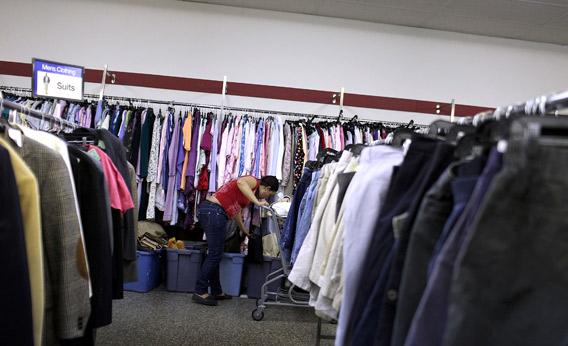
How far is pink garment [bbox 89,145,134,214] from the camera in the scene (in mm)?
2182

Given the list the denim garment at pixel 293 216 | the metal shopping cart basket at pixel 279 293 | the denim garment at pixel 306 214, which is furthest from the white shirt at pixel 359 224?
the metal shopping cart basket at pixel 279 293

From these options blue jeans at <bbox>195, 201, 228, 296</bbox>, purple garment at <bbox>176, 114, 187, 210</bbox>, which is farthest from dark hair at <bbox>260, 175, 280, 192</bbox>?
purple garment at <bbox>176, 114, 187, 210</bbox>

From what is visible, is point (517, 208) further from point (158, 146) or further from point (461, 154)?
point (158, 146)

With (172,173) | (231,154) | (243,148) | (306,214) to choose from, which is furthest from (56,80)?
(306,214)

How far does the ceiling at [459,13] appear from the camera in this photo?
4910mm

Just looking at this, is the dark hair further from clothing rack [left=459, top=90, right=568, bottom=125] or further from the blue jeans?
clothing rack [left=459, top=90, right=568, bottom=125]

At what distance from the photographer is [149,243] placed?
14.4 ft

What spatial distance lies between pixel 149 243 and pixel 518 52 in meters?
5.96

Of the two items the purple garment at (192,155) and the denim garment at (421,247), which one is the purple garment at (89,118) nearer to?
the purple garment at (192,155)

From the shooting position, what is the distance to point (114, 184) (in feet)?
7.25

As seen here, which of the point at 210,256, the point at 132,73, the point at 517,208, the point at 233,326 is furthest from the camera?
the point at 132,73

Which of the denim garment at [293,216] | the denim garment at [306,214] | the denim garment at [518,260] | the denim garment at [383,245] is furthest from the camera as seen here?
the denim garment at [293,216]

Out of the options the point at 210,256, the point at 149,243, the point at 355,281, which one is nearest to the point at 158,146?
the point at 149,243

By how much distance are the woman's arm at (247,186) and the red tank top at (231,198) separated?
83mm
